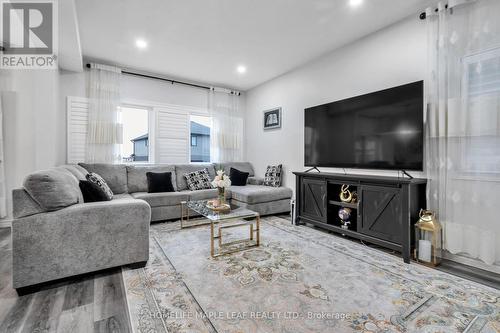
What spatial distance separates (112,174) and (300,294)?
344cm

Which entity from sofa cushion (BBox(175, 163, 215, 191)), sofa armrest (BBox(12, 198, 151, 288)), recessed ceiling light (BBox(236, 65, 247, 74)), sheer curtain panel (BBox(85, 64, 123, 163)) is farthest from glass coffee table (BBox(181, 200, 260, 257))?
recessed ceiling light (BBox(236, 65, 247, 74))

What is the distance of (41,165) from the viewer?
3381mm

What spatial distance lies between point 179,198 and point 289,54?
2.80m

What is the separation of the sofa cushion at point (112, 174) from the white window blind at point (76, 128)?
284 millimetres

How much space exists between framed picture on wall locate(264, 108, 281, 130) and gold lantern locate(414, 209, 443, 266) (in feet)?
9.49

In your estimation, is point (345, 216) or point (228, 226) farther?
point (345, 216)

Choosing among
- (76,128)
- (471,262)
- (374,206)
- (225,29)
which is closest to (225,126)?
(225,29)

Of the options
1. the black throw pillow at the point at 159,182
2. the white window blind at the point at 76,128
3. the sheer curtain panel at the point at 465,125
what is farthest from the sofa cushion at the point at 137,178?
the sheer curtain panel at the point at 465,125

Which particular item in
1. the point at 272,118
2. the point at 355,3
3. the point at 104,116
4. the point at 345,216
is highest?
the point at 355,3

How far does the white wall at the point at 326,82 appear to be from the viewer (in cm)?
276

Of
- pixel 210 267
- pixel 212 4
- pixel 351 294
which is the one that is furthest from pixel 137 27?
pixel 351 294

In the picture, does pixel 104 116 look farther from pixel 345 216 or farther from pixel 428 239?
pixel 428 239

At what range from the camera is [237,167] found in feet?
17.1

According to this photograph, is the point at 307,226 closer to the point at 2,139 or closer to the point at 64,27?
the point at 64,27
